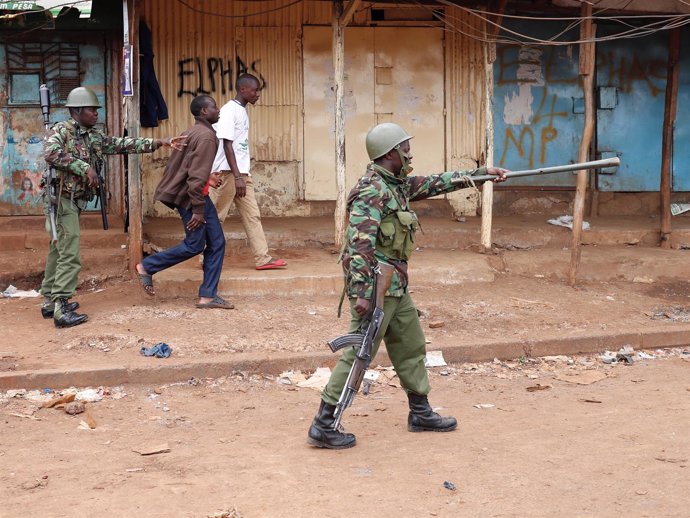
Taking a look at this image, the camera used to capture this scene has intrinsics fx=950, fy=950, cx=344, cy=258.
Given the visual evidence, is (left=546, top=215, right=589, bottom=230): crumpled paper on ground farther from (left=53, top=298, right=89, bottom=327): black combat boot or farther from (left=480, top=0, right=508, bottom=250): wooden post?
(left=53, top=298, right=89, bottom=327): black combat boot

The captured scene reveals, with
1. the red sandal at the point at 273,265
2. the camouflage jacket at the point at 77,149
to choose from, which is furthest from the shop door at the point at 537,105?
the camouflage jacket at the point at 77,149

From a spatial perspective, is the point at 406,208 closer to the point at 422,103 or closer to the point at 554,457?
the point at 554,457

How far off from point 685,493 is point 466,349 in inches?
120

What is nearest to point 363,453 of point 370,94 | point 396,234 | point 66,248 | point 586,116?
point 396,234

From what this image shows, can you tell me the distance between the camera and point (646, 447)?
5359mm

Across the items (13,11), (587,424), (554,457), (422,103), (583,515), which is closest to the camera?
(583,515)

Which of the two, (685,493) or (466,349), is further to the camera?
(466,349)

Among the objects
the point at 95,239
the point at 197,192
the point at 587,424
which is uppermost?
the point at 197,192

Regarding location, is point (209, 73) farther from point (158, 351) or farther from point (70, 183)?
point (158, 351)

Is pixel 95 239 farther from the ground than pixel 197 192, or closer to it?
closer to it

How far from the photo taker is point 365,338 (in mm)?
5289

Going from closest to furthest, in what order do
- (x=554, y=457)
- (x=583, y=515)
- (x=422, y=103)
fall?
(x=583, y=515), (x=554, y=457), (x=422, y=103)

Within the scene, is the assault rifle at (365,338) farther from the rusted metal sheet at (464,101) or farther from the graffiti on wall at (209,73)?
the rusted metal sheet at (464,101)

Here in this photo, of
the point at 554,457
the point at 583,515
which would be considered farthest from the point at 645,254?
the point at 583,515
